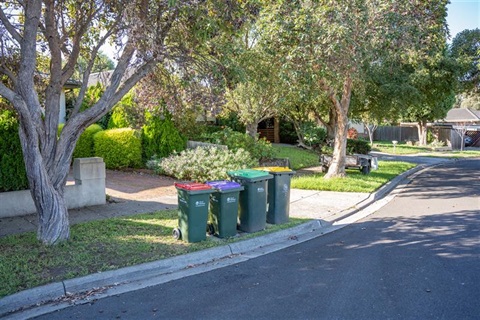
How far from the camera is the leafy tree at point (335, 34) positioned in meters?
10.4

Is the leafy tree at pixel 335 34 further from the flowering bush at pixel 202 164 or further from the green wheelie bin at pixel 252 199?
the green wheelie bin at pixel 252 199

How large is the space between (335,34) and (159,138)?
7.53m

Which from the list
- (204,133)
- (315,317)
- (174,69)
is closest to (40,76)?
(174,69)

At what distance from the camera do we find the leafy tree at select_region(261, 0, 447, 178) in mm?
10398

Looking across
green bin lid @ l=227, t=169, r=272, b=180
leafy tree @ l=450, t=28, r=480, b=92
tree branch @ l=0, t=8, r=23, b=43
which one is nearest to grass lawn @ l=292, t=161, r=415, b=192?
green bin lid @ l=227, t=169, r=272, b=180

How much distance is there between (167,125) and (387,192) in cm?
798

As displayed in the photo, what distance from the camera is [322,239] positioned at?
725cm

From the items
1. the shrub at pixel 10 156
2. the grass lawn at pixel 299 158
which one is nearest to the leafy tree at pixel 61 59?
the shrub at pixel 10 156

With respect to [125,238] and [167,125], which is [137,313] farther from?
[167,125]

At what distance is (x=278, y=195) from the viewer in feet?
25.7

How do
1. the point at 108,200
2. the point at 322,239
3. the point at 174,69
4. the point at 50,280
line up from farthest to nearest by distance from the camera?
the point at 108,200 → the point at 174,69 → the point at 322,239 → the point at 50,280

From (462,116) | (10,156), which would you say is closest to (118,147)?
(10,156)

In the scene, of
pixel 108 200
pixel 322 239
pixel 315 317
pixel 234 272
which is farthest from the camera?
pixel 108 200

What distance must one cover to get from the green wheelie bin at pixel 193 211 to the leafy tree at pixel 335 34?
5582mm
